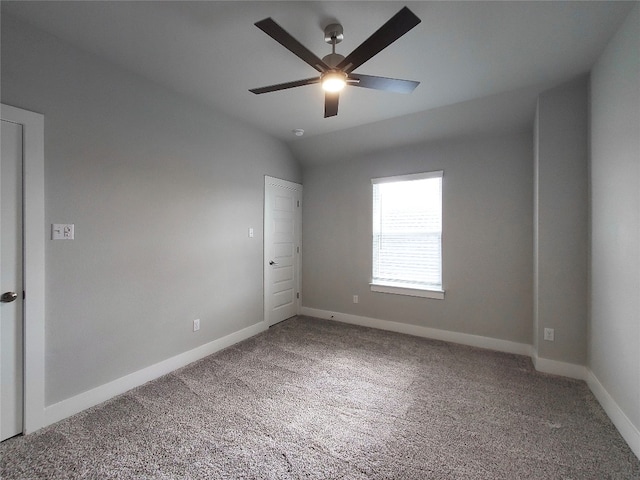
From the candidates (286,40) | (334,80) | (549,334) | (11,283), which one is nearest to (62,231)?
(11,283)

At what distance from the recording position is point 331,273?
174 inches

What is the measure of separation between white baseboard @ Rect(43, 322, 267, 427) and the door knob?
0.80 metres

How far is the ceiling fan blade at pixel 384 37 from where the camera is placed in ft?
4.58

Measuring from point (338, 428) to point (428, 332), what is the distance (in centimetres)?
213

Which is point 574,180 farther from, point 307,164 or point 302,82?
point 307,164

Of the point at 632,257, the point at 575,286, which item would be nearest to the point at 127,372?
the point at 632,257

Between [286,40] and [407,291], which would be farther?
[407,291]

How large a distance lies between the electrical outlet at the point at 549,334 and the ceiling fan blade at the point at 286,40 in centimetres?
303

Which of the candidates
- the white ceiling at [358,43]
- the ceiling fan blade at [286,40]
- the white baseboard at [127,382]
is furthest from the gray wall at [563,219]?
the white baseboard at [127,382]

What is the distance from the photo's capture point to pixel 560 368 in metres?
2.65

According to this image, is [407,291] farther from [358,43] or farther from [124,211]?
[124,211]

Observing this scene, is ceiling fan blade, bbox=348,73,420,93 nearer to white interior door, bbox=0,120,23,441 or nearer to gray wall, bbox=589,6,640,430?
gray wall, bbox=589,6,640,430

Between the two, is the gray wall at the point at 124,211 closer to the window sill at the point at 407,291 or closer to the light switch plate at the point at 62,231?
the light switch plate at the point at 62,231

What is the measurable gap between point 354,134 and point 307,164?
1.03 meters
